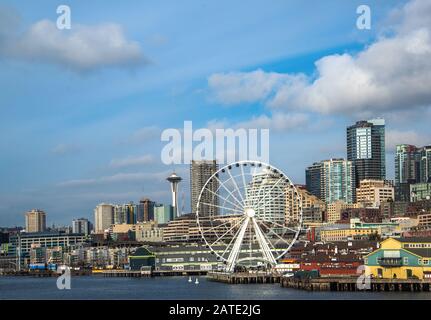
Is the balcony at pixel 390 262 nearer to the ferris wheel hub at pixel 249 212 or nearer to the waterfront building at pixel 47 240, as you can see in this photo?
the ferris wheel hub at pixel 249 212

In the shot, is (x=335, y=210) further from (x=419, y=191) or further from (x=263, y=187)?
(x=263, y=187)

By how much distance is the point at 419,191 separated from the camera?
147625 mm

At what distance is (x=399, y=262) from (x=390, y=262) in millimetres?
581

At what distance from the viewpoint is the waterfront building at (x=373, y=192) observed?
15275cm

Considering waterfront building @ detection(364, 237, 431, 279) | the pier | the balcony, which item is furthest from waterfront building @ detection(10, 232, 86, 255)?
the balcony

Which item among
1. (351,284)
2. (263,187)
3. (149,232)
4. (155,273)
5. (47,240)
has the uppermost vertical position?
(263,187)

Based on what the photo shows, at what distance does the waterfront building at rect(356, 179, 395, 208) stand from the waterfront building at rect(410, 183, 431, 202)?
440cm

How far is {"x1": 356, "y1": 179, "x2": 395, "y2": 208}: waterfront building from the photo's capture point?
501 feet

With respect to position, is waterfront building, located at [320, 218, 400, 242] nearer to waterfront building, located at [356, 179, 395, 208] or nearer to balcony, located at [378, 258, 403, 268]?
waterfront building, located at [356, 179, 395, 208]

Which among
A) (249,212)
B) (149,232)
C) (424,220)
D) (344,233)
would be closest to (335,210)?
(424,220)
